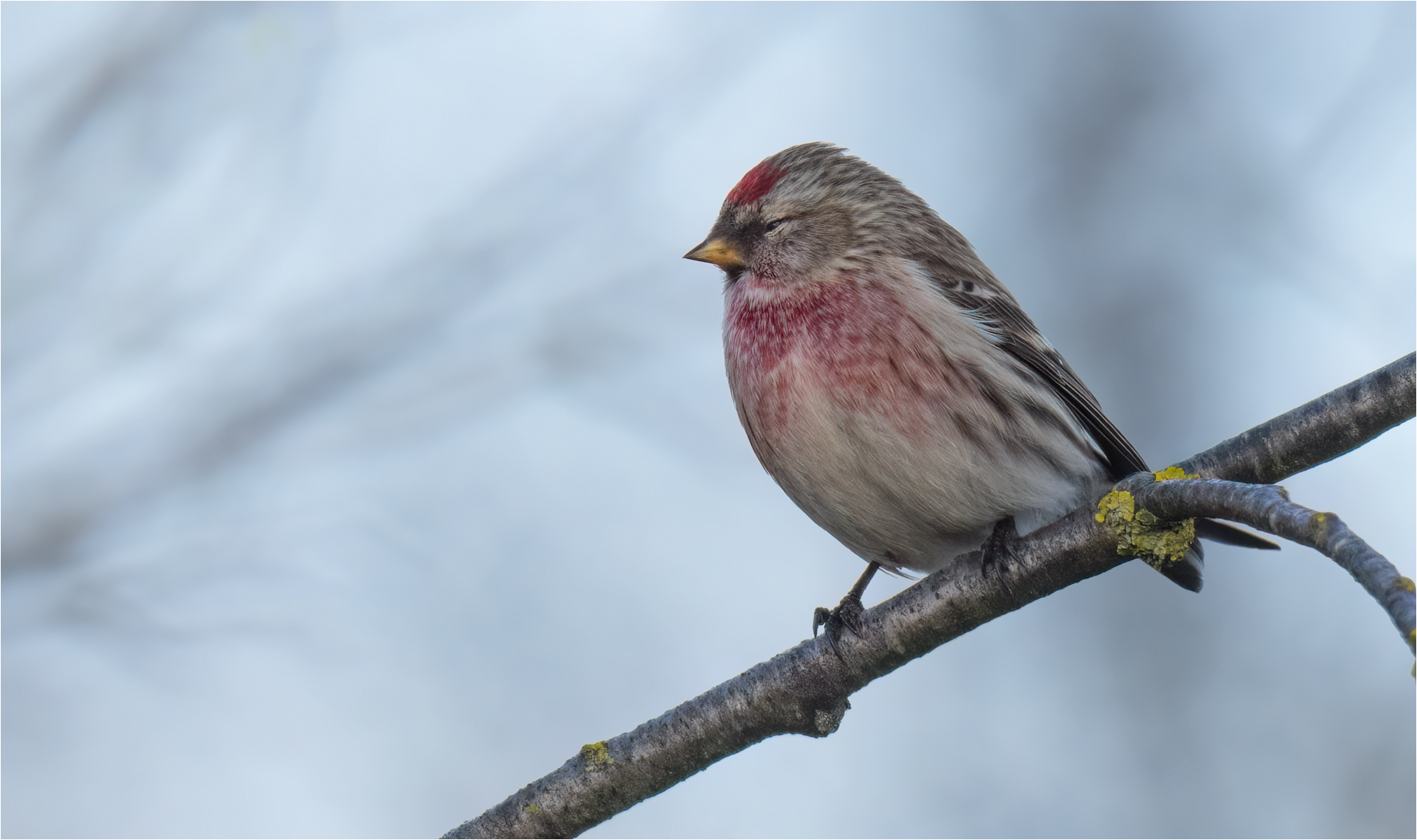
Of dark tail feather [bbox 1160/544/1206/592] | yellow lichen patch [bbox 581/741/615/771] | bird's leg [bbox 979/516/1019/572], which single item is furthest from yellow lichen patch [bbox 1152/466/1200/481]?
yellow lichen patch [bbox 581/741/615/771]

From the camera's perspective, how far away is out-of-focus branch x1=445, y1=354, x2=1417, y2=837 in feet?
8.65

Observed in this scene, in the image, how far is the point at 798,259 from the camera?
11.9 ft

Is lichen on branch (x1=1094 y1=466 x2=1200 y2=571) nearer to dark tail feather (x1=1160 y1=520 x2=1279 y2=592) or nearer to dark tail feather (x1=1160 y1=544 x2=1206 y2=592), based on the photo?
dark tail feather (x1=1160 y1=520 x2=1279 y2=592)

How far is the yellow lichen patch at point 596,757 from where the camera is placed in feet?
8.98

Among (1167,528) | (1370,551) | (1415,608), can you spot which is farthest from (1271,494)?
(1167,528)

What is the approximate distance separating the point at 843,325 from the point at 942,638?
940mm

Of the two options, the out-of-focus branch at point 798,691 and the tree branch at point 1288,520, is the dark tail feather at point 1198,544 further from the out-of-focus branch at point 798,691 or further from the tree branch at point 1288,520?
the tree branch at point 1288,520

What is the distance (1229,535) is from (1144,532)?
977mm

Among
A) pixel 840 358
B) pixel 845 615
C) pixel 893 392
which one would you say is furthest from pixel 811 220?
pixel 845 615

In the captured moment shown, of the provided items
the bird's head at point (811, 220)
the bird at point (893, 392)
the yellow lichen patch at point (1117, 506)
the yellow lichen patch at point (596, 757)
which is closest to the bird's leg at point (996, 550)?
the bird at point (893, 392)

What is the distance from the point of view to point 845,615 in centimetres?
300

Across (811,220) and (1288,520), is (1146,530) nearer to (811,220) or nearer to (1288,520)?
(1288,520)

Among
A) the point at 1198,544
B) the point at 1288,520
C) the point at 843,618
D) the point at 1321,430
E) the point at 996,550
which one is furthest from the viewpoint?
the point at 1198,544

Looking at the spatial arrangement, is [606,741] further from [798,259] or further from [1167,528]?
[798,259]
